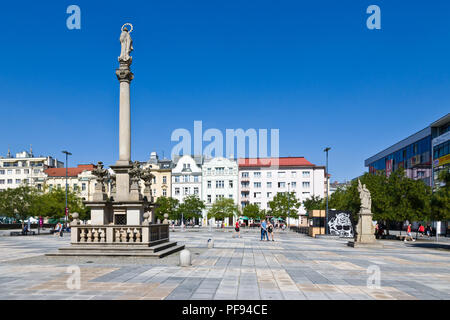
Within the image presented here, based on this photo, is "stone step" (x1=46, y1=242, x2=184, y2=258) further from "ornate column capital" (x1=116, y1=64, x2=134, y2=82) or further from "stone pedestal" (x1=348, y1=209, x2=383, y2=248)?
"stone pedestal" (x1=348, y1=209, x2=383, y2=248)

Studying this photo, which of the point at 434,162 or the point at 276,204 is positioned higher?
the point at 434,162

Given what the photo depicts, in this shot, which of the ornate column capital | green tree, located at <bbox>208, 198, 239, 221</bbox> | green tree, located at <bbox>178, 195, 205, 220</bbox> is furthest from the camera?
green tree, located at <bbox>208, 198, 239, 221</bbox>

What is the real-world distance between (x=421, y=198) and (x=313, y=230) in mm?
11382

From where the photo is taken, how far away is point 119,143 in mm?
20812

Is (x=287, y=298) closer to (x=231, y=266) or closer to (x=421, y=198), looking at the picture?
(x=231, y=266)

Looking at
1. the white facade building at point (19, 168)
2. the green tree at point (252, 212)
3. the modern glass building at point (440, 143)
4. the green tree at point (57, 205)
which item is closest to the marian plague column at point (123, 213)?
the green tree at point (57, 205)

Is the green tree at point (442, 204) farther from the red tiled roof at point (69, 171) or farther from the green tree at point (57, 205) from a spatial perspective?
the red tiled roof at point (69, 171)

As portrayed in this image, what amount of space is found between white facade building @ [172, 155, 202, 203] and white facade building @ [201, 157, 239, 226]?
1.39 meters

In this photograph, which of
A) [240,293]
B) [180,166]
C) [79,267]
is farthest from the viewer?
[180,166]

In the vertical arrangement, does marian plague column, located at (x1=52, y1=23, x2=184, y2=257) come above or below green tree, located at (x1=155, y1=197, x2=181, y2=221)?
above

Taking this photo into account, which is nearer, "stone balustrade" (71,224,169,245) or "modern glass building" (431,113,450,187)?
"stone balustrade" (71,224,169,245)

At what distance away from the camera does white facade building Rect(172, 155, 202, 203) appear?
3742 inches

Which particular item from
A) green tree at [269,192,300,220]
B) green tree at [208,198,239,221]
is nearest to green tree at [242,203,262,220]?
green tree at [208,198,239,221]
